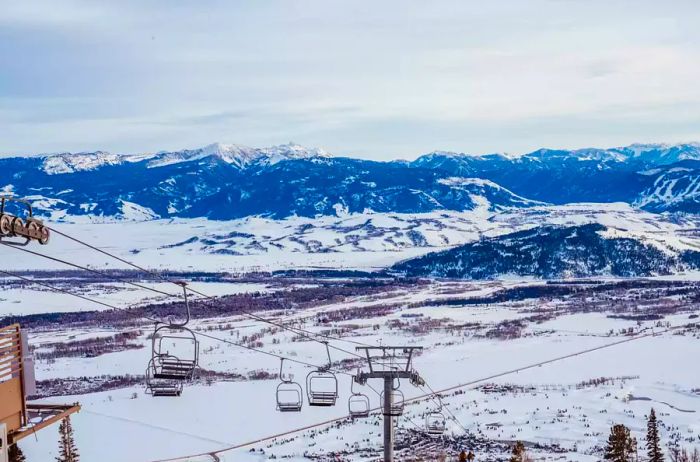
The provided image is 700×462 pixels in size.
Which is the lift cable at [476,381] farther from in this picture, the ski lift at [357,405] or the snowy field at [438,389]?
the ski lift at [357,405]

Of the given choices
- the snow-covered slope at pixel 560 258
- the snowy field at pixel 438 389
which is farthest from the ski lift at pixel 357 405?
the snow-covered slope at pixel 560 258

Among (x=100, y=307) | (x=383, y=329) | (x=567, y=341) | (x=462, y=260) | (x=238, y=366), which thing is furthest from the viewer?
(x=462, y=260)

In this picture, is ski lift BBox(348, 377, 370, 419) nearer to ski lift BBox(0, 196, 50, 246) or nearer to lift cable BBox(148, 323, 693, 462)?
lift cable BBox(148, 323, 693, 462)

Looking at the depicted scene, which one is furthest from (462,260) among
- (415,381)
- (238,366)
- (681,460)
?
(415,381)

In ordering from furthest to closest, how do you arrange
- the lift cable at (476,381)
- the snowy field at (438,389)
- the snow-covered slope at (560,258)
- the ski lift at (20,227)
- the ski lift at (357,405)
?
the snow-covered slope at (560,258), the lift cable at (476,381), the snowy field at (438,389), the ski lift at (357,405), the ski lift at (20,227)

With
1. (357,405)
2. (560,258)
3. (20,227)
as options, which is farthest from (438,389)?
(560,258)

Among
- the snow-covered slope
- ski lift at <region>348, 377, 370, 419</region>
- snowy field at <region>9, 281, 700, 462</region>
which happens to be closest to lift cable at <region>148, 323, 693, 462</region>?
snowy field at <region>9, 281, 700, 462</region>

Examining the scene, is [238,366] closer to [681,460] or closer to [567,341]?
[567,341]

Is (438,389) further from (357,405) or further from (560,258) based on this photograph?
(560,258)
